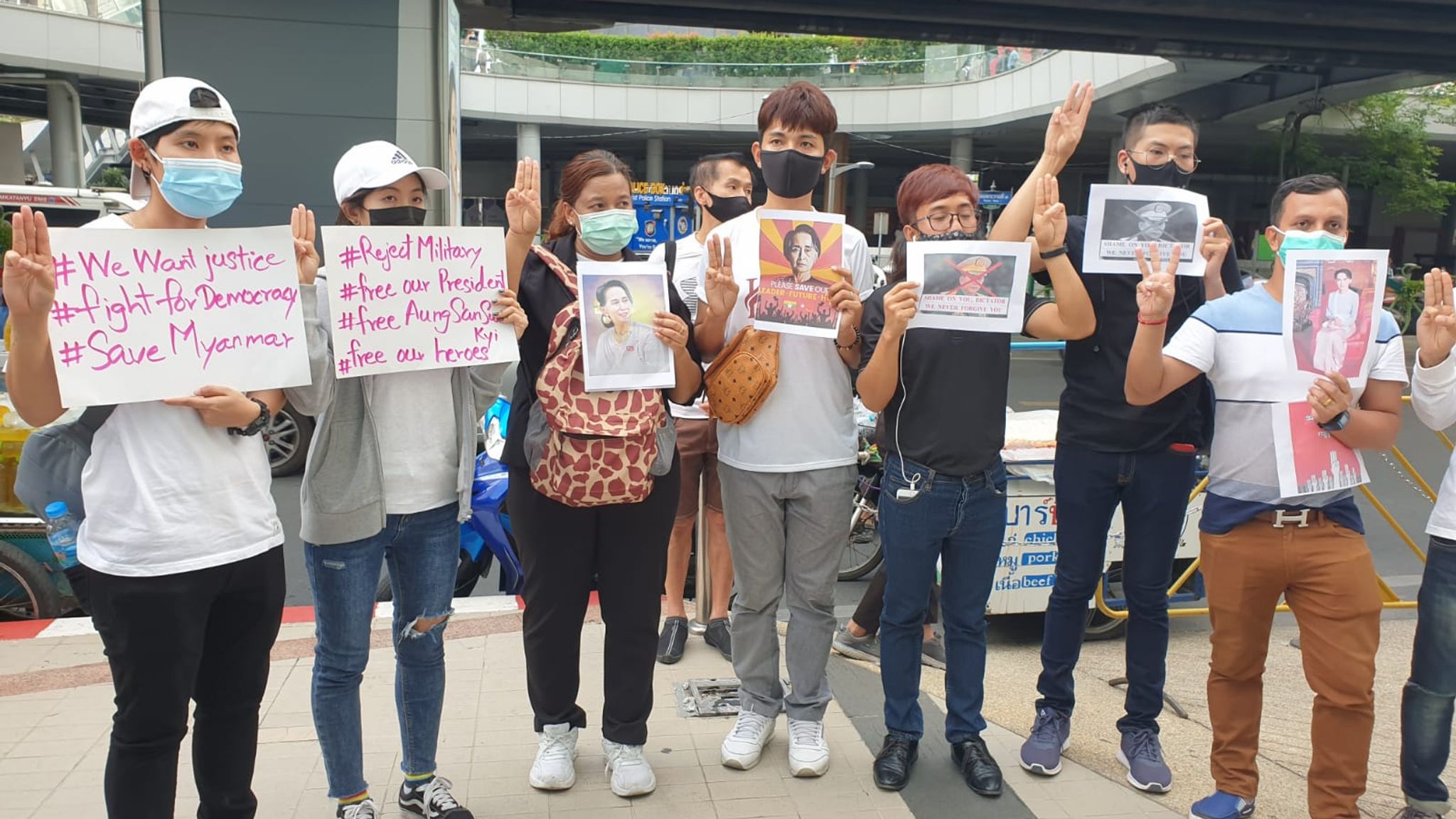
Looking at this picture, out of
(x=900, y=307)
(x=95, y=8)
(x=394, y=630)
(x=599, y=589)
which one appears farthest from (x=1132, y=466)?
(x=95, y=8)

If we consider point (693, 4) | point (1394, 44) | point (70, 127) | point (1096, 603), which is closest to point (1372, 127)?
point (1394, 44)

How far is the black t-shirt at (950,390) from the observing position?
332 centimetres

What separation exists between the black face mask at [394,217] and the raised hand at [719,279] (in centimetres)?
92

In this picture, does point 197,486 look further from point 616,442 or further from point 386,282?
point 616,442

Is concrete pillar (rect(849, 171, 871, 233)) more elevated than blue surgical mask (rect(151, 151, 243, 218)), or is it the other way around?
concrete pillar (rect(849, 171, 871, 233))

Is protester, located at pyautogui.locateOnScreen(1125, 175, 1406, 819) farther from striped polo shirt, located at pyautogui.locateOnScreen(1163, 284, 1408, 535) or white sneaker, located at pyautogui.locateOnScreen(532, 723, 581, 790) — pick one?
white sneaker, located at pyautogui.locateOnScreen(532, 723, 581, 790)

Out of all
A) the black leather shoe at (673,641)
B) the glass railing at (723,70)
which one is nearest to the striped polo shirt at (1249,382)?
the black leather shoe at (673,641)

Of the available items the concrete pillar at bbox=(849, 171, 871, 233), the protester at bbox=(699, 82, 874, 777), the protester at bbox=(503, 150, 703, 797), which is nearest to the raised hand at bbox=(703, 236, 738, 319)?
the protester at bbox=(699, 82, 874, 777)

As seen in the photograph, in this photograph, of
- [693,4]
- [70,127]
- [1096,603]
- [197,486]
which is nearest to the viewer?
[197,486]

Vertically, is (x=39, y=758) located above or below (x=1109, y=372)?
below

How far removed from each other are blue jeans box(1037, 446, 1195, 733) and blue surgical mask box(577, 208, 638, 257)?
68.5 inches

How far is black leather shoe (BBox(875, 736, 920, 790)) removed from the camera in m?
3.44

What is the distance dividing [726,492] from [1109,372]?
1398 mm

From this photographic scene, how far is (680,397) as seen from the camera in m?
3.41
